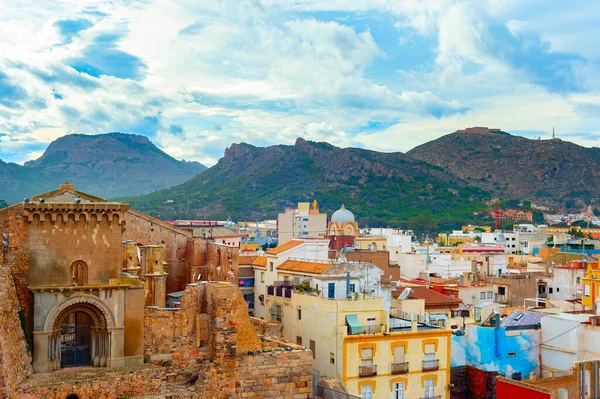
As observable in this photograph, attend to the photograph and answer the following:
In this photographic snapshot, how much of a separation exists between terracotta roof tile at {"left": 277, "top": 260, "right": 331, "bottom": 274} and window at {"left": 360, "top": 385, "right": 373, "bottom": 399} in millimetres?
7804

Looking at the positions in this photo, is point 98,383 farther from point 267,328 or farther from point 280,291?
point 280,291

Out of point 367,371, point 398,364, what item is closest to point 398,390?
point 398,364

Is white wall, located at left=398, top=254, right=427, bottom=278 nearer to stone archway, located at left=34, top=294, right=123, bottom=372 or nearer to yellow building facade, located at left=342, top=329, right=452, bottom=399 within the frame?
yellow building facade, located at left=342, top=329, right=452, bottom=399

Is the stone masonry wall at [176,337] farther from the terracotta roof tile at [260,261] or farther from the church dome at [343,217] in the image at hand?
the church dome at [343,217]

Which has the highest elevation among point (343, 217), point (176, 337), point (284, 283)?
point (343, 217)

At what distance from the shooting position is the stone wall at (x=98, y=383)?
22109mm

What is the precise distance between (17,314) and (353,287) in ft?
61.4

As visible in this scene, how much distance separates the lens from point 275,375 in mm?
26438

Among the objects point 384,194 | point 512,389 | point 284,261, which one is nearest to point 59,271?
point 512,389

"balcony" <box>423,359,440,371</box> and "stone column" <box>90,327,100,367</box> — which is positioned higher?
"stone column" <box>90,327,100,367</box>

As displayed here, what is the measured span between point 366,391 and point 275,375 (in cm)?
596

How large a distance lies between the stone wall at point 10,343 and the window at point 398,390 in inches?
592

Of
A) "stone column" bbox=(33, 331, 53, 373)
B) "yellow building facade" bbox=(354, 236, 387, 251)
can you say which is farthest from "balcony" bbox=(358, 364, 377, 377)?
"yellow building facade" bbox=(354, 236, 387, 251)

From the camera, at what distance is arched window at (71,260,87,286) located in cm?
2446
